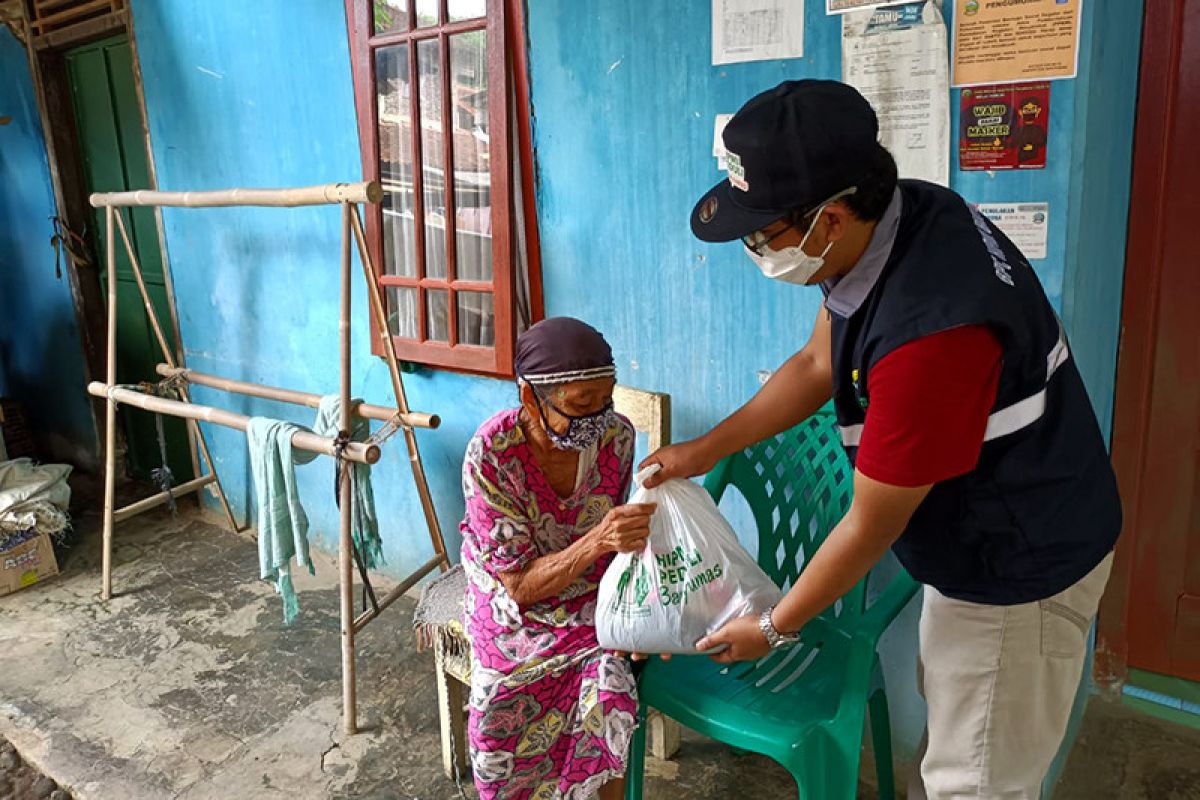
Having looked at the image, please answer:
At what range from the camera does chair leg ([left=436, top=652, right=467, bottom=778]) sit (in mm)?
2271

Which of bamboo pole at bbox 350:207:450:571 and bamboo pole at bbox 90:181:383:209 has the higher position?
bamboo pole at bbox 90:181:383:209

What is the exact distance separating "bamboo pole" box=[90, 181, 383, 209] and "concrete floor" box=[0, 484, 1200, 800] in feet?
5.05

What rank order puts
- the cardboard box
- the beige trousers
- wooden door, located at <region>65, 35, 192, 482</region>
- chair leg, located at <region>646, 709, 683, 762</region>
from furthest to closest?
wooden door, located at <region>65, 35, 192, 482</region>
the cardboard box
chair leg, located at <region>646, 709, 683, 762</region>
the beige trousers

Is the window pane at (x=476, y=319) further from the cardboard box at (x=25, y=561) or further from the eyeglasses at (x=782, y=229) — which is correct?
the cardboard box at (x=25, y=561)

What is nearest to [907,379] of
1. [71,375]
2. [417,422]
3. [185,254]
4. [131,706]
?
[417,422]

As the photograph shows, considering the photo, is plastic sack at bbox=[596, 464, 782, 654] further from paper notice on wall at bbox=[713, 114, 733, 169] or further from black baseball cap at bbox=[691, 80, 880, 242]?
paper notice on wall at bbox=[713, 114, 733, 169]

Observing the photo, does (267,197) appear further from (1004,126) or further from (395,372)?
(1004,126)

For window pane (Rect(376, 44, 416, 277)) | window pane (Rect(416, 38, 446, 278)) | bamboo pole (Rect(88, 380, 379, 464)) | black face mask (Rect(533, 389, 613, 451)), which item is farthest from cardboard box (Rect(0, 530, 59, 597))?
black face mask (Rect(533, 389, 613, 451))

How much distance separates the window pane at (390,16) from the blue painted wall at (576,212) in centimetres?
23

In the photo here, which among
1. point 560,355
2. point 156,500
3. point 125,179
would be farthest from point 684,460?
point 125,179

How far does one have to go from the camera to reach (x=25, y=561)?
362cm

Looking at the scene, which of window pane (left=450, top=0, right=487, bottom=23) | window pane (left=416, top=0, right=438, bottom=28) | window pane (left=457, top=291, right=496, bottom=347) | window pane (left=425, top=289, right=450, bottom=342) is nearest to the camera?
window pane (left=450, top=0, right=487, bottom=23)

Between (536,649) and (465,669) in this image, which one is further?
(465,669)

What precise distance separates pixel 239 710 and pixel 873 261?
2.43m
